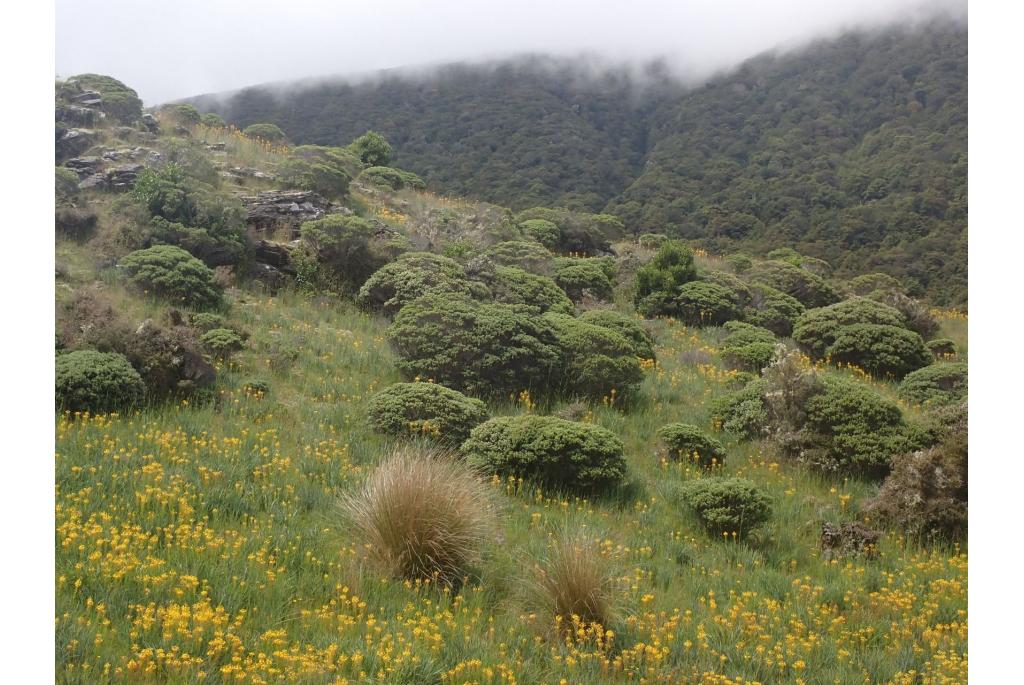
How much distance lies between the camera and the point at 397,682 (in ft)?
13.3

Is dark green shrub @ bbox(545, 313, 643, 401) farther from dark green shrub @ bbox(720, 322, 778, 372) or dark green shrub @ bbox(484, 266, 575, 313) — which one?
dark green shrub @ bbox(720, 322, 778, 372)

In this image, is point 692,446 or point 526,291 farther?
point 526,291

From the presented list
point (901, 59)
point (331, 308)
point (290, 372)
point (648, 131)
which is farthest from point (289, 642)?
point (901, 59)

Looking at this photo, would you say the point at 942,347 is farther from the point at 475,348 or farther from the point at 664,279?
the point at 475,348

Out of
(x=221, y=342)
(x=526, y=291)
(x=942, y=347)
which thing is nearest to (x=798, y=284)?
(x=942, y=347)

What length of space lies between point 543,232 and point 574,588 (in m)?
17.4

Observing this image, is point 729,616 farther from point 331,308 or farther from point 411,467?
point 331,308

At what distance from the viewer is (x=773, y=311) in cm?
1802

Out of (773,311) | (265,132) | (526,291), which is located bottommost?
(773,311)

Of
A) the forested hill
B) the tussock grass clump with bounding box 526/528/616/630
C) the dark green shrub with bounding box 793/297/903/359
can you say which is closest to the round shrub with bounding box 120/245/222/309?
the tussock grass clump with bounding box 526/528/616/630

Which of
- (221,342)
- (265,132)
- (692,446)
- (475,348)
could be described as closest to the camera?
(692,446)

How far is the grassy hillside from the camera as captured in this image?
4.35 meters
